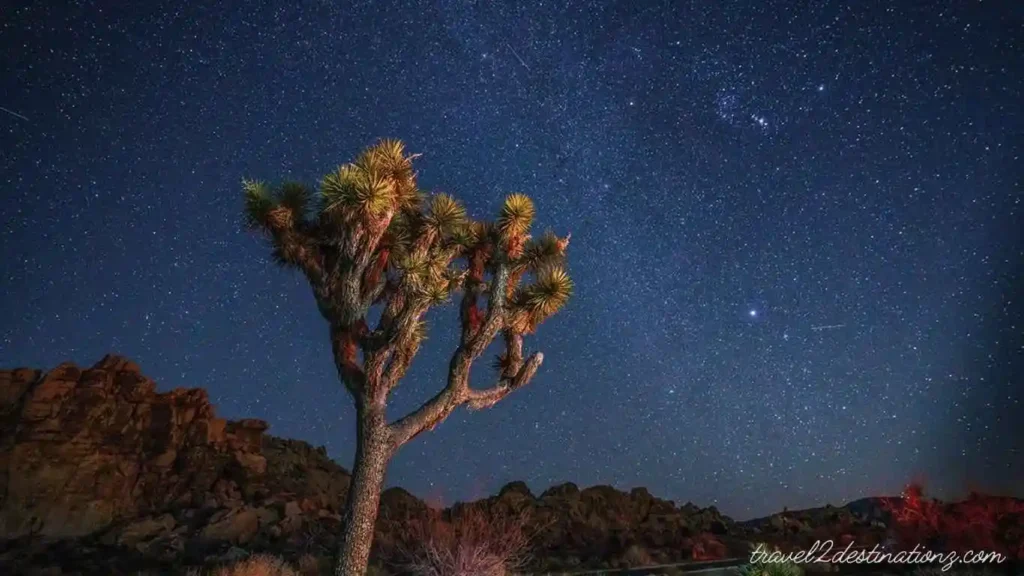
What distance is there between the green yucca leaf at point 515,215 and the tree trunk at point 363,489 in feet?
13.0

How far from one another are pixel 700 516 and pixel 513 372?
1900 centimetres

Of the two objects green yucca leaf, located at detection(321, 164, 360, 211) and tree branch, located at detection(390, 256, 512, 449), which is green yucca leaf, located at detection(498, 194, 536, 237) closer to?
tree branch, located at detection(390, 256, 512, 449)

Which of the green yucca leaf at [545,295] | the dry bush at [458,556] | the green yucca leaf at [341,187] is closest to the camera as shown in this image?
the green yucca leaf at [341,187]

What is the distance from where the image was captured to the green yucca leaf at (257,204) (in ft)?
40.2

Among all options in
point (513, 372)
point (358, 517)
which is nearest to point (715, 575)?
point (513, 372)

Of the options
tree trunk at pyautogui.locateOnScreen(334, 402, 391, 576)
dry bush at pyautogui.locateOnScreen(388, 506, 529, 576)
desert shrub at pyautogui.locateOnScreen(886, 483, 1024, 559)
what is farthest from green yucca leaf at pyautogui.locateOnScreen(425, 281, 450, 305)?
desert shrub at pyautogui.locateOnScreen(886, 483, 1024, 559)

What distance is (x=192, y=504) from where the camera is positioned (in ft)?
70.2

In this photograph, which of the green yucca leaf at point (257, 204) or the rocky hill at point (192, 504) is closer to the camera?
the green yucca leaf at point (257, 204)

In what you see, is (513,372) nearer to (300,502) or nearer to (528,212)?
(528,212)

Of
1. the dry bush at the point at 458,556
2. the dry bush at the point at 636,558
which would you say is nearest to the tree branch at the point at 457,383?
the dry bush at the point at 458,556

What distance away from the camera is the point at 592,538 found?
73.2 ft

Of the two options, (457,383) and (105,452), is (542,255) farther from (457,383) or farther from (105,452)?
(105,452)

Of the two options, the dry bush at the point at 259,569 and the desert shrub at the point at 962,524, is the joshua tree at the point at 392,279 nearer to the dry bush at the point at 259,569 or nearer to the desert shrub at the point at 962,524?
the dry bush at the point at 259,569

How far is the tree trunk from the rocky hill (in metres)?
3.79
